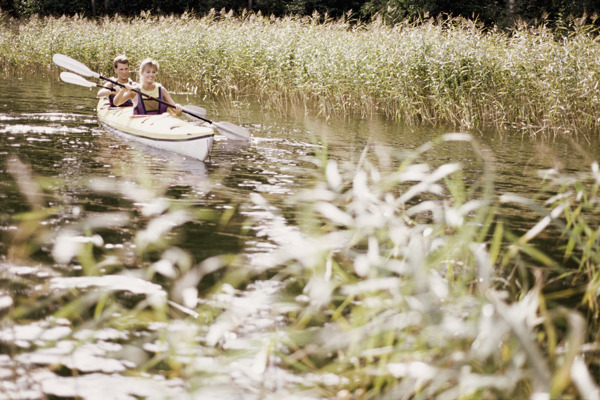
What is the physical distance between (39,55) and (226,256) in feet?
43.5

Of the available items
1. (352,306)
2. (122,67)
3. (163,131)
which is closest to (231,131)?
(163,131)

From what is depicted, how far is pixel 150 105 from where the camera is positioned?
7840 mm

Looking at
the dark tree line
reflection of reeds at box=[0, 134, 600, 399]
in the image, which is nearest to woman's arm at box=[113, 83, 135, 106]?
reflection of reeds at box=[0, 134, 600, 399]

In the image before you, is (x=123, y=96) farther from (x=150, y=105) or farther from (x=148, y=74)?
(x=148, y=74)

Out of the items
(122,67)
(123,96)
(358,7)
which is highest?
(358,7)

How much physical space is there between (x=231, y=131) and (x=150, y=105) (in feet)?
4.05

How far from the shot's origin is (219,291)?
308 cm

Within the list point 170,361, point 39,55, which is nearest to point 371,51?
point 170,361

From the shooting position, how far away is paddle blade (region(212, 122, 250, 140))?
7199 mm

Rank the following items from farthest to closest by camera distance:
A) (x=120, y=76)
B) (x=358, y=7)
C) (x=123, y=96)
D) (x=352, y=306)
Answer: (x=358, y=7) → (x=120, y=76) → (x=123, y=96) → (x=352, y=306)

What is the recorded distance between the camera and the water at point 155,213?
7.69 ft

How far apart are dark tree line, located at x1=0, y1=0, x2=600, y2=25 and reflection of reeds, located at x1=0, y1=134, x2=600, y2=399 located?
1435cm

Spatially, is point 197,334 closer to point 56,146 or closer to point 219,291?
point 219,291

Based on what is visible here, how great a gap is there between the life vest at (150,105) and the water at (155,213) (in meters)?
0.48
